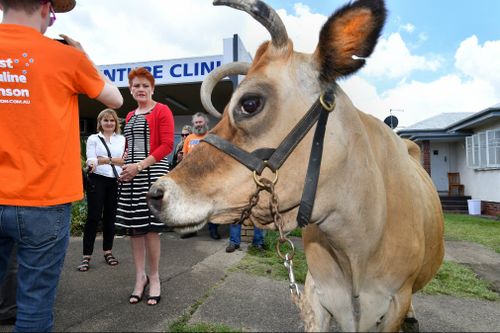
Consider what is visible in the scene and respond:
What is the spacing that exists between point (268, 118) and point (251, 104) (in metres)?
0.10

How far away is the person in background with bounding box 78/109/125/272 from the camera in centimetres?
468

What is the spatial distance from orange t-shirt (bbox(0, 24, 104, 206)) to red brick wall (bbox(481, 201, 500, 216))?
Answer: 15.9 meters

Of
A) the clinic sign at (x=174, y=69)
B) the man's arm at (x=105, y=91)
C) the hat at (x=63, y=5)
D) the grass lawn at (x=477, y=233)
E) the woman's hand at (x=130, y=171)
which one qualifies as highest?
the clinic sign at (x=174, y=69)

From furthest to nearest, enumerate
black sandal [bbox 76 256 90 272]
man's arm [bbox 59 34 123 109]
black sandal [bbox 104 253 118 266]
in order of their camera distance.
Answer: black sandal [bbox 104 253 118 266]
black sandal [bbox 76 256 90 272]
man's arm [bbox 59 34 123 109]

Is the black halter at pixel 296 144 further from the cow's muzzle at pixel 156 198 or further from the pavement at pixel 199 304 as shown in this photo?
the pavement at pixel 199 304

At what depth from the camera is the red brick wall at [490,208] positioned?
14.1 meters

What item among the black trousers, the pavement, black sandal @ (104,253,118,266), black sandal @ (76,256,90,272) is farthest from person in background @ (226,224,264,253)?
black sandal @ (76,256,90,272)

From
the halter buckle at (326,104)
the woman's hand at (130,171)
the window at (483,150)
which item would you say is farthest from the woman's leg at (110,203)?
the window at (483,150)

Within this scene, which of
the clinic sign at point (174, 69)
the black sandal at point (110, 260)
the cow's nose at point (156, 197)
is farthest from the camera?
the clinic sign at point (174, 69)

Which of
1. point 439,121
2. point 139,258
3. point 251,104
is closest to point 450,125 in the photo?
point 439,121

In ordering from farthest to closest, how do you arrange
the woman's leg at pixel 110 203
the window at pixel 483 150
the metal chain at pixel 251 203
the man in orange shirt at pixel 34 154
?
the window at pixel 483 150 < the woman's leg at pixel 110 203 < the man in orange shirt at pixel 34 154 < the metal chain at pixel 251 203

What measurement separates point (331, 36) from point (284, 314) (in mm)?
2750

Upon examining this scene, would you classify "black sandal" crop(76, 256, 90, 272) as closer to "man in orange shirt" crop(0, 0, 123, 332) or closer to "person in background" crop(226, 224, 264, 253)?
"person in background" crop(226, 224, 264, 253)

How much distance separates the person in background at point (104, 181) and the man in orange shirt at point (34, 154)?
111 inches
